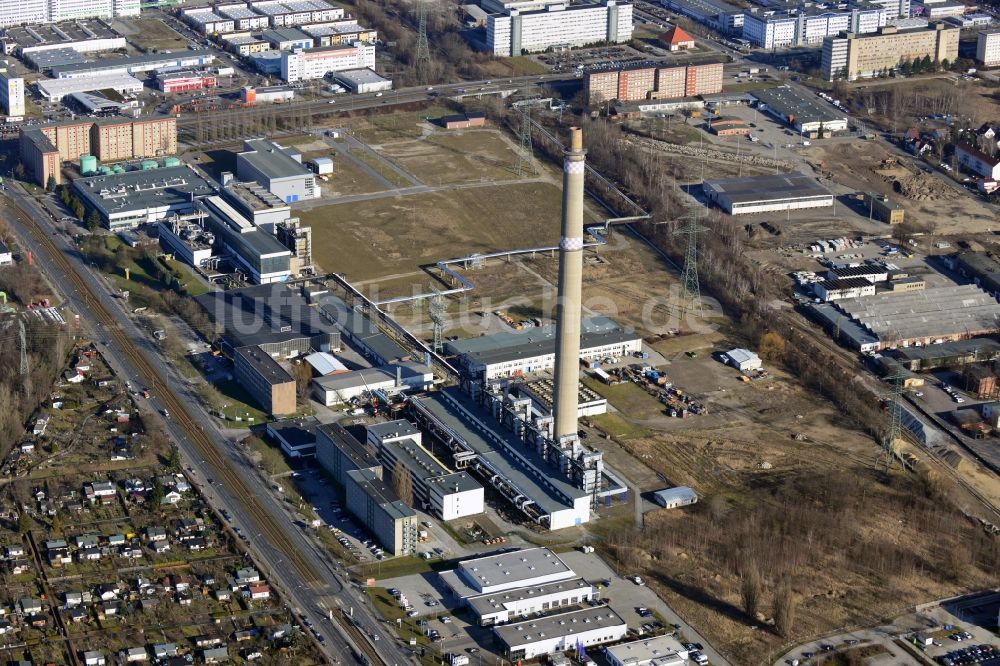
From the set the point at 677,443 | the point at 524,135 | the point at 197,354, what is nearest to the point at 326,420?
the point at 197,354

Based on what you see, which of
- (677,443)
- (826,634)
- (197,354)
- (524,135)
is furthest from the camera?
(524,135)

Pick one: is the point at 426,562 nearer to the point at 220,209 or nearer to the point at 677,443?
the point at 677,443

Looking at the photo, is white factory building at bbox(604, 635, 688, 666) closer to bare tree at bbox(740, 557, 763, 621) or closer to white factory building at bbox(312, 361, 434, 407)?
bare tree at bbox(740, 557, 763, 621)

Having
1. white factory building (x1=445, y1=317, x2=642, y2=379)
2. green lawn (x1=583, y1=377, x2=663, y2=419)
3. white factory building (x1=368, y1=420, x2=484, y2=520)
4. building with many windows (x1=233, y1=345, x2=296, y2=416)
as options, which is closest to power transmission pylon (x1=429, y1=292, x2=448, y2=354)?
white factory building (x1=445, y1=317, x2=642, y2=379)

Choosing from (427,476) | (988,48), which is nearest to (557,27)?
(988,48)

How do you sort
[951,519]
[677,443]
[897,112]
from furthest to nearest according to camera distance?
[897,112]
[677,443]
[951,519]

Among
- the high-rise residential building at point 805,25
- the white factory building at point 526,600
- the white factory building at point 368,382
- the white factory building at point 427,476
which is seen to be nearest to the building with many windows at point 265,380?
the white factory building at point 368,382

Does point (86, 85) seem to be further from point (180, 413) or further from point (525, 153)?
point (180, 413)
